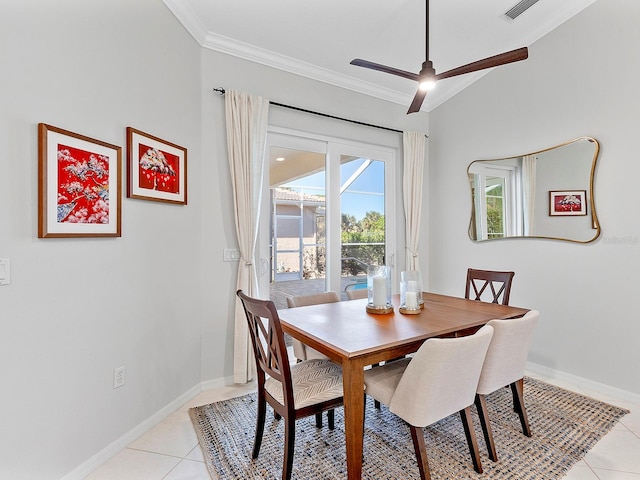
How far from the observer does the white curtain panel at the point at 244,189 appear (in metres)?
2.76

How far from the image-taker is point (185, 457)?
1906 millimetres

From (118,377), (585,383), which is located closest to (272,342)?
(118,377)

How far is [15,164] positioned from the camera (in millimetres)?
1460

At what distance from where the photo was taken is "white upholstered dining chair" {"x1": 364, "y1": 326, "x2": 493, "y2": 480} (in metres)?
1.47

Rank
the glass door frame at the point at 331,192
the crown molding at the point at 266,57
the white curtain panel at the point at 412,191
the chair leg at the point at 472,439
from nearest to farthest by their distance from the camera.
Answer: the chair leg at the point at 472,439 < the crown molding at the point at 266,57 < the glass door frame at the point at 331,192 < the white curtain panel at the point at 412,191

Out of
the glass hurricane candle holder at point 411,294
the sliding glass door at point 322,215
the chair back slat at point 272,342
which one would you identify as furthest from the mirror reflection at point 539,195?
the chair back slat at point 272,342

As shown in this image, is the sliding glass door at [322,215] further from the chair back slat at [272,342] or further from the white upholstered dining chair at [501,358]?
the white upholstered dining chair at [501,358]

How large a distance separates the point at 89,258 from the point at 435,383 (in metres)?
1.86

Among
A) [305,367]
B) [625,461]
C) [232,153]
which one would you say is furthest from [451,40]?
[625,461]

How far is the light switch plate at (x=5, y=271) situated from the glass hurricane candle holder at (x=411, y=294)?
2015mm

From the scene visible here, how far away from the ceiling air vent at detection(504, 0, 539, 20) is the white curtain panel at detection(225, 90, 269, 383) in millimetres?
2151

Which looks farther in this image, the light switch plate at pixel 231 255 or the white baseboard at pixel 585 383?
the light switch plate at pixel 231 255

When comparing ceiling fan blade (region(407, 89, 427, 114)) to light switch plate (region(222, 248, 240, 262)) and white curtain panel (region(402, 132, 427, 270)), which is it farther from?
light switch plate (region(222, 248, 240, 262))

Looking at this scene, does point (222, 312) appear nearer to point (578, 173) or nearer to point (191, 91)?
point (191, 91)
